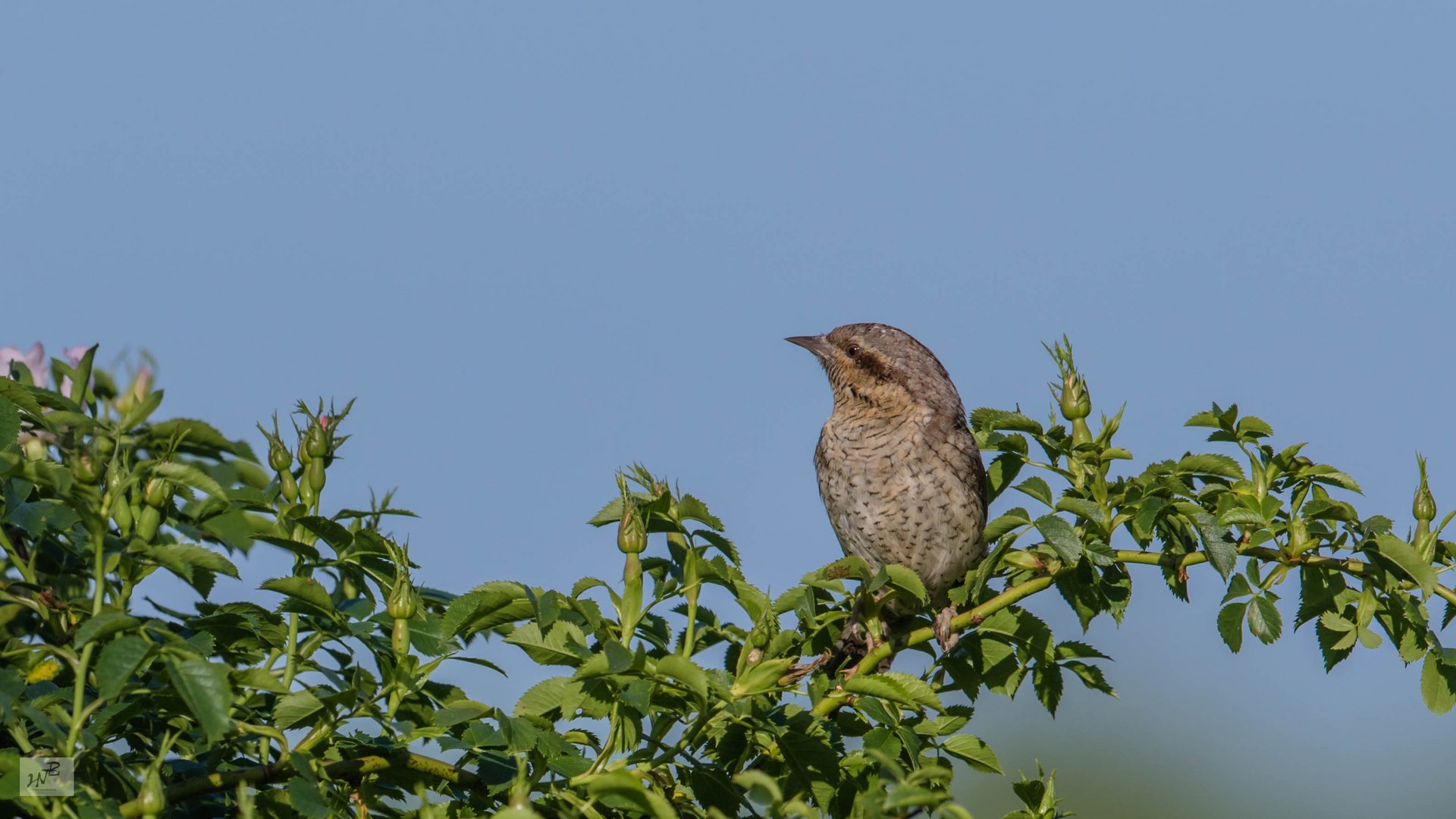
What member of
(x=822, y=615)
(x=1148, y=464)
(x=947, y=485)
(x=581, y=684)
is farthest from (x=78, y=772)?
(x=947, y=485)

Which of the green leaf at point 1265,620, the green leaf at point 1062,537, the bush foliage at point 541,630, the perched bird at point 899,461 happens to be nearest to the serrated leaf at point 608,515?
the bush foliage at point 541,630

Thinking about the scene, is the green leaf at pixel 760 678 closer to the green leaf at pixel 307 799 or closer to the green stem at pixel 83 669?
the green leaf at pixel 307 799

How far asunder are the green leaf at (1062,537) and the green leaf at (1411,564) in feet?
1.87

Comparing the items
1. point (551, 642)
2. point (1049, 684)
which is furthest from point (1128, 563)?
point (551, 642)

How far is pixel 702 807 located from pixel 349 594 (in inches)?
31.9

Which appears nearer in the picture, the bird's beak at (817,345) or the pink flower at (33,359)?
the pink flower at (33,359)

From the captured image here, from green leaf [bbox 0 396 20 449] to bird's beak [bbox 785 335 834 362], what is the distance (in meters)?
2.94

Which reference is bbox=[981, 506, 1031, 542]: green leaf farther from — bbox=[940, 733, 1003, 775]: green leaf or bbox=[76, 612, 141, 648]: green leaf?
bbox=[76, 612, 141, 648]: green leaf

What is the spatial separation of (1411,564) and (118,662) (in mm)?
2225

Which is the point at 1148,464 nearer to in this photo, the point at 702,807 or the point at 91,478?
the point at 702,807

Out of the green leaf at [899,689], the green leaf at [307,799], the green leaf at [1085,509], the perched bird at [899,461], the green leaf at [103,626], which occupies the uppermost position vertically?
the perched bird at [899,461]

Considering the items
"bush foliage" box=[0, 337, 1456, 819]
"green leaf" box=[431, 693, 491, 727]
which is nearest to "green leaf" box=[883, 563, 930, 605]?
"bush foliage" box=[0, 337, 1456, 819]

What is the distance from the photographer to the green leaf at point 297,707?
7.04ft

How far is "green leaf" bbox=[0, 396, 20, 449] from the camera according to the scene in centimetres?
241
